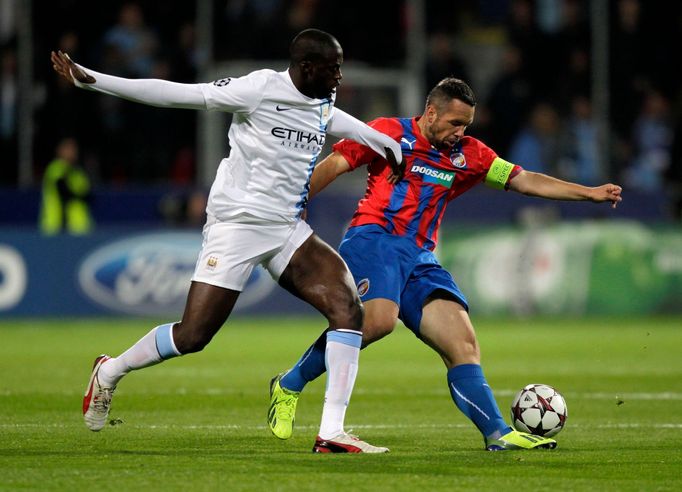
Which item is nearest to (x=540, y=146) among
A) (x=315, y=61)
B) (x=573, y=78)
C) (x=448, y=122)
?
(x=573, y=78)

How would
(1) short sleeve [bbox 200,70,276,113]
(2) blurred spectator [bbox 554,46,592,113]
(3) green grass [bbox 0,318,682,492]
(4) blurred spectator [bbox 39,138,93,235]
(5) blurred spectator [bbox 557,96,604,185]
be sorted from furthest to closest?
(2) blurred spectator [bbox 554,46,592,113] < (5) blurred spectator [bbox 557,96,604,185] < (4) blurred spectator [bbox 39,138,93,235] < (1) short sleeve [bbox 200,70,276,113] < (3) green grass [bbox 0,318,682,492]

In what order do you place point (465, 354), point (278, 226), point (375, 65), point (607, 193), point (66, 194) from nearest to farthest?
point (278, 226) < point (465, 354) < point (607, 193) < point (66, 194) < point (375, 65)

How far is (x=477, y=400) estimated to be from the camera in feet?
24.9

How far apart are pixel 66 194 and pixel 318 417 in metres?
10.3

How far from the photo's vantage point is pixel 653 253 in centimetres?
1911

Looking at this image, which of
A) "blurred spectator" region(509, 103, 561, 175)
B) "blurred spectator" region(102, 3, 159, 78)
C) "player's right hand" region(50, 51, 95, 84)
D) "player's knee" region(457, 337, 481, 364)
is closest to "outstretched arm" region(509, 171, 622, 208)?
"player's knee" region(457, 337, 481, 364)

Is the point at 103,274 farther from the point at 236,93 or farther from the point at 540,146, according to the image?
the point at 236,93

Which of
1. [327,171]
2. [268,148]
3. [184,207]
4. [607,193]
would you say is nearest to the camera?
[268,148]

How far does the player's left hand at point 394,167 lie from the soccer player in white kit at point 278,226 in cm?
52

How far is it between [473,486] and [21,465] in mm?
2159

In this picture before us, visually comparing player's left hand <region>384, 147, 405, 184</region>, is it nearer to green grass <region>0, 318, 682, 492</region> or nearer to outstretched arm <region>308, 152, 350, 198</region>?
outstretched arm <region>308, 152, 350, 198</region>

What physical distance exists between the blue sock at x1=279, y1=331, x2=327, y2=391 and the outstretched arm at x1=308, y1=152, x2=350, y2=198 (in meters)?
0.84

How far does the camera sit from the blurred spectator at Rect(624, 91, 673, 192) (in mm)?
20688

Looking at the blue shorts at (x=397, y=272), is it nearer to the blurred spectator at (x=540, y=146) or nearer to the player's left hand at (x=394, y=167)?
the player's left hand at (x=394, y=167)
